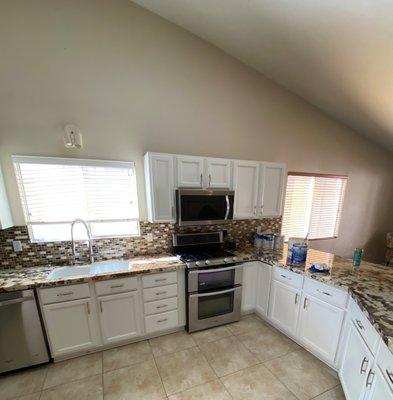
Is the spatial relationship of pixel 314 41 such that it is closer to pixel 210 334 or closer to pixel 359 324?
pixel 359 324

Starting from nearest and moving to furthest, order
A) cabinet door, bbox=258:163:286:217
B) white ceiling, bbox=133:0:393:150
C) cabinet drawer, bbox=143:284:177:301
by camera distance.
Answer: white ceiling, bbox=133:0:393:150 < cabinet drawer, bbox=143:284:177:301 < cabinet door, bbox=258:163:286:217

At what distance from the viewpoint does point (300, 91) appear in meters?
3.07

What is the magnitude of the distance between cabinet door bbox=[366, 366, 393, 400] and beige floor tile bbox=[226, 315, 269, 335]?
4.37ft

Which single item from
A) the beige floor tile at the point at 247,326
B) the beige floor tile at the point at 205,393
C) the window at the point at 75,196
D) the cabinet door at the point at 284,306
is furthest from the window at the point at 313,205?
the window at the point at 75,196

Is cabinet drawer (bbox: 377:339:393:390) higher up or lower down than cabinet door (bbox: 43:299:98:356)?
higher up

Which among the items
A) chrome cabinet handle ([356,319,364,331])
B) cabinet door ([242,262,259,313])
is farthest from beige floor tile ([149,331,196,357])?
chrome cabinet handle ([356,319,364,331])

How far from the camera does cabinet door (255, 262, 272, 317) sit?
2.50m

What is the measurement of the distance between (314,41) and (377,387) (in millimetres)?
2872

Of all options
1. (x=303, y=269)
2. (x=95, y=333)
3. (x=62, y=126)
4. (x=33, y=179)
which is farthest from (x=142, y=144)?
(x=303, y=269)

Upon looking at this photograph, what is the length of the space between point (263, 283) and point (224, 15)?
323cm

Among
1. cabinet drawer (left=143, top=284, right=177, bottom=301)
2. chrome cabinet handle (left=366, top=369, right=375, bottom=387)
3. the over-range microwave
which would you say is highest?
the over-range microwave

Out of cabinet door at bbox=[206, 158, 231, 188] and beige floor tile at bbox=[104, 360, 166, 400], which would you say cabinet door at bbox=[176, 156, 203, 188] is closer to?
cabinet door at bbox=[206, 158, 231, 188]

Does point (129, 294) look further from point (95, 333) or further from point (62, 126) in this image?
point (62, 126)

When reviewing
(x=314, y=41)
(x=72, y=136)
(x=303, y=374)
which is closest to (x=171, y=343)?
(x=303, y=374)
